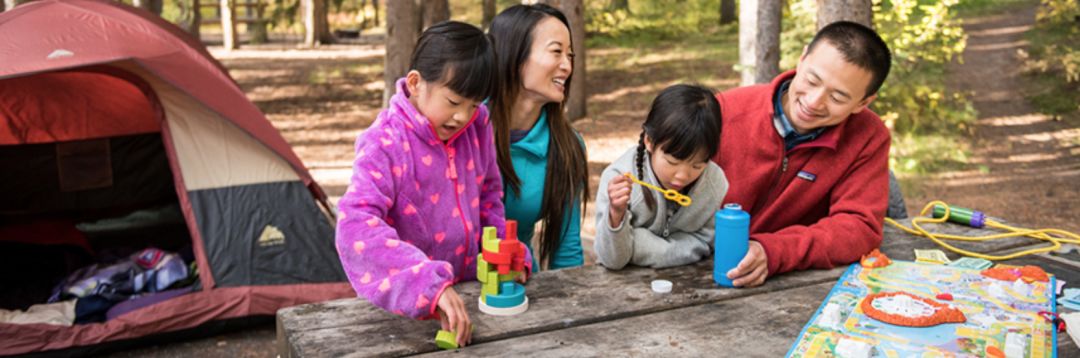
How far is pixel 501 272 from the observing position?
1.97 m

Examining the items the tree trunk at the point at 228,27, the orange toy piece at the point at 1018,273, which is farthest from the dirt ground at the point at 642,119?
the orange toy piece at the point at 1018,273

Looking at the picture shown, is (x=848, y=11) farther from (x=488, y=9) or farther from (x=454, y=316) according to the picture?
(x=488, y=9)

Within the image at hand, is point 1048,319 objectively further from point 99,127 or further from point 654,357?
point 99,127

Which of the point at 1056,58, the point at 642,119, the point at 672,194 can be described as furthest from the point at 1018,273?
the point at 1056,58

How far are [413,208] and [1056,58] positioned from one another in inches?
408

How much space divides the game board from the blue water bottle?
0.78ft

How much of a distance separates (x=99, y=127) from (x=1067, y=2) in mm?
10097

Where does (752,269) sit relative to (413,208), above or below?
below

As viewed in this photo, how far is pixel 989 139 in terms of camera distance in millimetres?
8469

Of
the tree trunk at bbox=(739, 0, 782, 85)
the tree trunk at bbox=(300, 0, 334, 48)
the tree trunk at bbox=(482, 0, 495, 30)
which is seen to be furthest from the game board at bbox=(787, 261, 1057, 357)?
the tree trunk at bbox=(300, 0, 334, 48)

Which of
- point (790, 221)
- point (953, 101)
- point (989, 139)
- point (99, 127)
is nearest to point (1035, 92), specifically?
point (953, 101)

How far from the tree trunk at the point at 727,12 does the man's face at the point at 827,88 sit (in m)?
15.0

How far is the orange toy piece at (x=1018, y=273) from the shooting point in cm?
227

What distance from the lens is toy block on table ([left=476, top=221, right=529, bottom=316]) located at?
192cm
